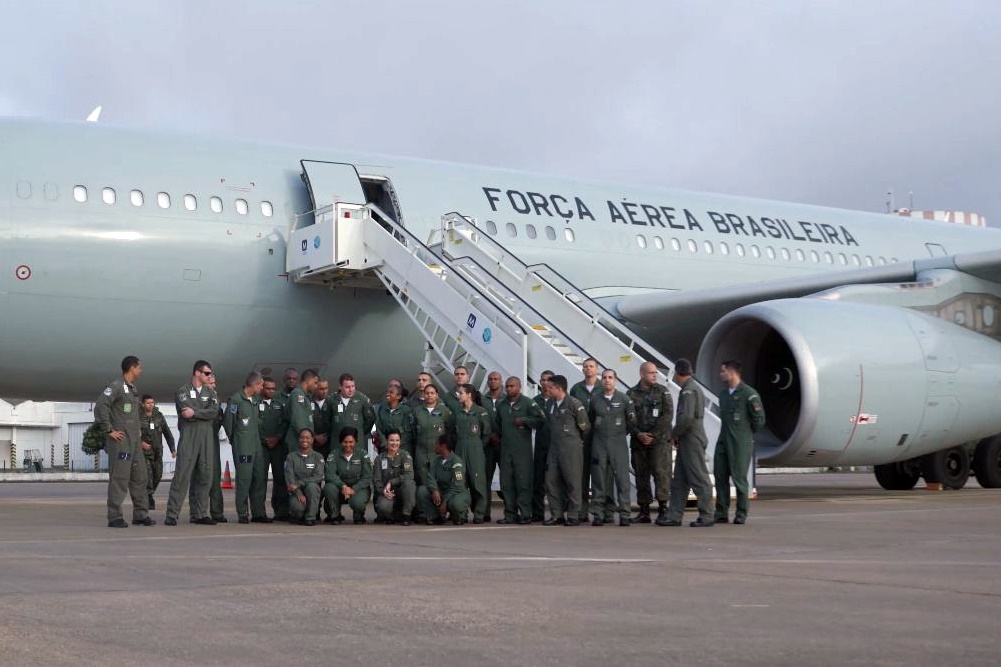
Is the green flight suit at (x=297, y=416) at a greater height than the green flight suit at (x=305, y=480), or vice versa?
the green flight suit at (x=297, y=416)

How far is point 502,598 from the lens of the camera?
5.28 meters

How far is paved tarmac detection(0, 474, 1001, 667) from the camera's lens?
13.5ft

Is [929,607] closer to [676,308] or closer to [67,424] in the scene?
[676,308]

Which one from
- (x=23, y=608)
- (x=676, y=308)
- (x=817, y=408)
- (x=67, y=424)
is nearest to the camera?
(x=23, y=608)

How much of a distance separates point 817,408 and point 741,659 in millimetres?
8409

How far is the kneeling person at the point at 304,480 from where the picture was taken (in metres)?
9.92

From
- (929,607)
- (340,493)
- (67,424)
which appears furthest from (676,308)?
(67,424)

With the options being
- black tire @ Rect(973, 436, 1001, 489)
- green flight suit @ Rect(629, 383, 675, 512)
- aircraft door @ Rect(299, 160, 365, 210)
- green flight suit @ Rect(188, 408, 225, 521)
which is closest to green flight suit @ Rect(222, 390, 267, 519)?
green flight suit @ Rect(188, 408, 225, 521)

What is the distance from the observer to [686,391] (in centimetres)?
995

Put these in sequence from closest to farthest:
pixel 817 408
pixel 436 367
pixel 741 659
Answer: pixel 741 659
pixel 817 408
pixel 436 367

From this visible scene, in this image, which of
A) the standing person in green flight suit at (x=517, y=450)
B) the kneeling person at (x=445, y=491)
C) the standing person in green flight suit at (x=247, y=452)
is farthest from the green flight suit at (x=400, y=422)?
the standing person in green flight suit at (x=247, y=452)

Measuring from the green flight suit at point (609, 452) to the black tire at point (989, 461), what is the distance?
8123mm

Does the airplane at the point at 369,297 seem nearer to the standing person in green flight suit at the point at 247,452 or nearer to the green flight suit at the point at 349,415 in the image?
the standing person in green flight suit at the point at 247,452

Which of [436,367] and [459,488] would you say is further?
[436,367]
